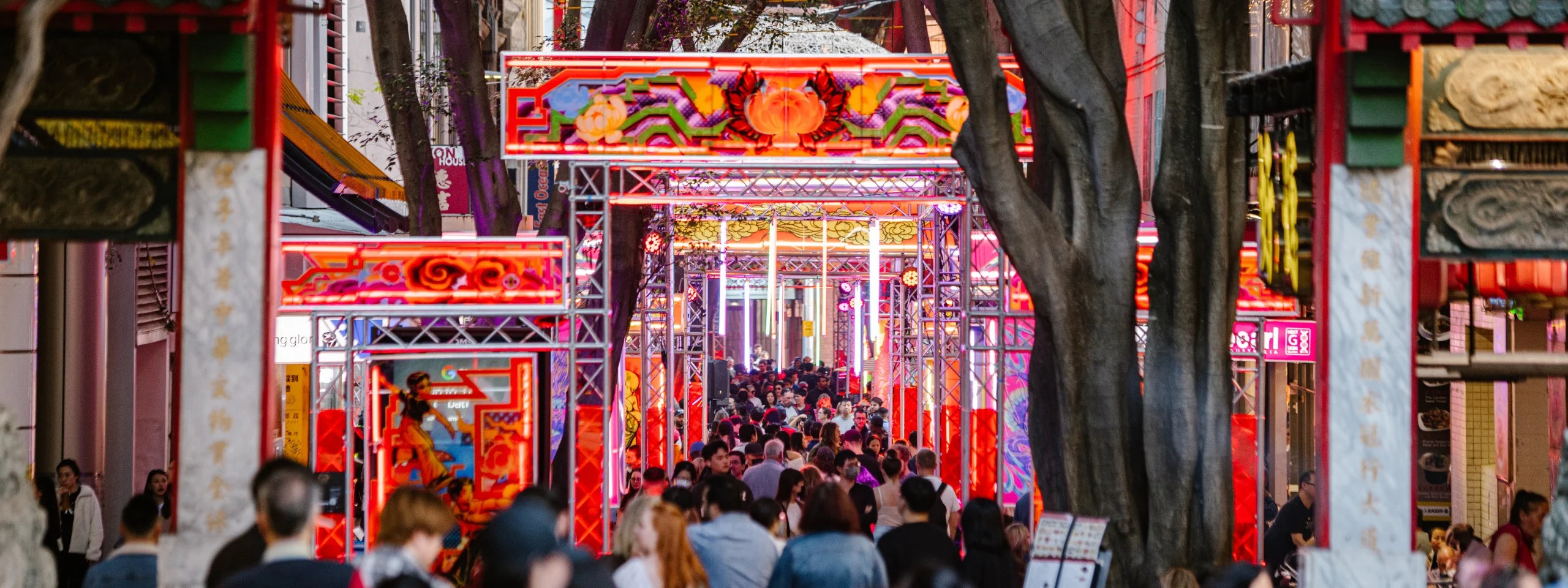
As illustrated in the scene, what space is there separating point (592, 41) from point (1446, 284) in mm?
8597

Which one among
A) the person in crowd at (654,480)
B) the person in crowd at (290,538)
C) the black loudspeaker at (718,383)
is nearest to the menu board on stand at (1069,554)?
the person in crowd at (654,480)

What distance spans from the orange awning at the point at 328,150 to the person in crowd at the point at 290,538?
1294cm

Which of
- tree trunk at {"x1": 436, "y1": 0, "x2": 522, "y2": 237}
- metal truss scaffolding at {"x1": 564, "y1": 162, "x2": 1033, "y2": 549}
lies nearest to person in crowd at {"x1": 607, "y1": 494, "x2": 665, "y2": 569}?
metal truss scaffolding at {"x1": 564, "y1": 162, "x2": 1033, "y2": 549}

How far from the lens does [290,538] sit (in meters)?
5.47

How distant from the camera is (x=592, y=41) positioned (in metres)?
14.9

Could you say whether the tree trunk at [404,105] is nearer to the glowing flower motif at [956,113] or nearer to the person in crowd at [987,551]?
the glowing flower motif at [956,113]

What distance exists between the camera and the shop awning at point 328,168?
727 inches

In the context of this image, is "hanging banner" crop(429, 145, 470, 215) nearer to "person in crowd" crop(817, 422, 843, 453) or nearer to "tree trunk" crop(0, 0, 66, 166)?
"person in crowd" crop(817, 422, 843, 453)


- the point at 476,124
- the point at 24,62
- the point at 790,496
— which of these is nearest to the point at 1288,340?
the point at 790,496

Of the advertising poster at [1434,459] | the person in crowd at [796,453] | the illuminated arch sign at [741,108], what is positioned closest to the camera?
the illuminated arch sign at [741,108]

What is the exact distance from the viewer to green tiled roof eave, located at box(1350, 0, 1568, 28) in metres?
7.05

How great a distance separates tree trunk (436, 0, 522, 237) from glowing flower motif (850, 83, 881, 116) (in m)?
3.11

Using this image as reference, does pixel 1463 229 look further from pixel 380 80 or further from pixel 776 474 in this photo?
pixel 380 80


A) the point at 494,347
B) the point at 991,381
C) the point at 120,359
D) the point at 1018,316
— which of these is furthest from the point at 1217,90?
the point at 120,359
